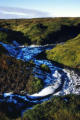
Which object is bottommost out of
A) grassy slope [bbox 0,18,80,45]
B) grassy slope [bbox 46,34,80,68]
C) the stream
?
the stream

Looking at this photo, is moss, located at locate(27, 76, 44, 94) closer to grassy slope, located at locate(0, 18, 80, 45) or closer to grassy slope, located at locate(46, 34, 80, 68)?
grassy slope, located at locate(46, 34, 80, 68)

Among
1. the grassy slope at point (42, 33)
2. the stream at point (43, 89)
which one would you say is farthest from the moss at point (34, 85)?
the grassy slope at point (42, 33)

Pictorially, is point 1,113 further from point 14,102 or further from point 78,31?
point 78,31

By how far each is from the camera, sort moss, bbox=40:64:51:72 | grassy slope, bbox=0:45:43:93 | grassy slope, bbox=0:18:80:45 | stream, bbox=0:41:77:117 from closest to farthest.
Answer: stream, bbox=0:41:77:117, grassy slope, bbox=0:45:43:93, moss, bbox=40:64:51:72, grassy slope, bbox=0:18:80:45

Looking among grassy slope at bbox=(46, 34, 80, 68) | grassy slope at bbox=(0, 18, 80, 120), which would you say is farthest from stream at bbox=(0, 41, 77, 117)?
grassy slope at bbox=(46, 34, 80, 68)

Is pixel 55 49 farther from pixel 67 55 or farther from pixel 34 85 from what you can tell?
pixel 34 85

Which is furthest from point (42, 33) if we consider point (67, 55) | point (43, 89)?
point (43, 89)

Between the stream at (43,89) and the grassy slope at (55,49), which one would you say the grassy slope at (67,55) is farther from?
the stream at (43,89)

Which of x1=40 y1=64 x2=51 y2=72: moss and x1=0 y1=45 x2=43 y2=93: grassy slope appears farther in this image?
x1=40 y1=64 x2=51 y2=72: moss
